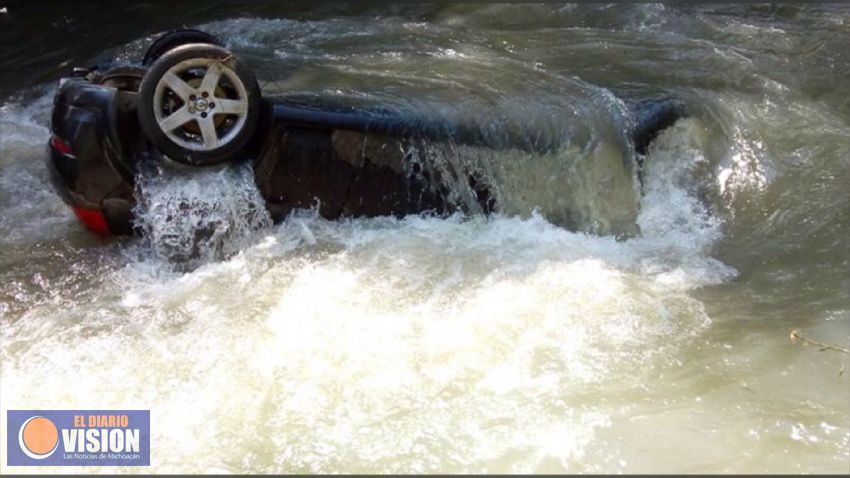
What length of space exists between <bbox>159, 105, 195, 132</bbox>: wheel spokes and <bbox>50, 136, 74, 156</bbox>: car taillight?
0.57 metres

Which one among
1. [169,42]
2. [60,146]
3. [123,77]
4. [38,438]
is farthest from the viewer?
[169,42]

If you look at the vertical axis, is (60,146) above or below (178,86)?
below

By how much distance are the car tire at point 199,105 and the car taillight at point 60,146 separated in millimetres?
431

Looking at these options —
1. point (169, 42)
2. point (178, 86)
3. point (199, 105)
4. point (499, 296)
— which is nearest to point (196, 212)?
point (199, 105)

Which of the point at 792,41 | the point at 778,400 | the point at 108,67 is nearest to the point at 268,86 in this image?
the point at 108,67

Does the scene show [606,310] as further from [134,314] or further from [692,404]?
[134,314]

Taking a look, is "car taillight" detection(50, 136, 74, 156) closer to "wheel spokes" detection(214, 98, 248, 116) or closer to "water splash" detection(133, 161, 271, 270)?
"water splash" detection(133, 161, 271, 270)

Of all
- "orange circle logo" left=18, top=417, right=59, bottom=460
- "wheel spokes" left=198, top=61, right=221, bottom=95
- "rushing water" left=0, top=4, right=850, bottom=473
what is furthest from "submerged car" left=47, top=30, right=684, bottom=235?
"orange circle logo" left=18, top=417, right=59, bottom=460

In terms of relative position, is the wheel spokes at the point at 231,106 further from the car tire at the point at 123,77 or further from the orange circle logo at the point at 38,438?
the orange circle logo at the point at 38,438

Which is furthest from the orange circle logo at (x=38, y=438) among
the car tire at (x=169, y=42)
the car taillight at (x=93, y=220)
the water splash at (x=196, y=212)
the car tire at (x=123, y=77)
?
the car tire at (x=169, y=42)

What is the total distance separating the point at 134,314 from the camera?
435cm

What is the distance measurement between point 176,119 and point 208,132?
18 centimetres

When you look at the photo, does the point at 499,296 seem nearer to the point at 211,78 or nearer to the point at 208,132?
the point at 208,132

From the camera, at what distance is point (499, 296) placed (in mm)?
4461
